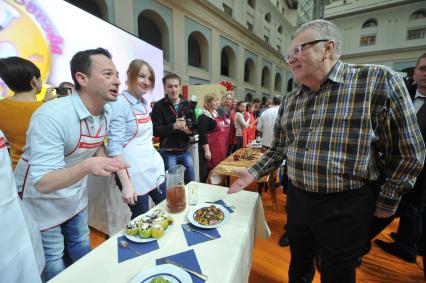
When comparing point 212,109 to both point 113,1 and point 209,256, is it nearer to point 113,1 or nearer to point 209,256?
point 209,256

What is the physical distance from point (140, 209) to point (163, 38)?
7122 millimetres

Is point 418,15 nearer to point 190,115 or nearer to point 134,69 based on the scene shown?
point 190,115

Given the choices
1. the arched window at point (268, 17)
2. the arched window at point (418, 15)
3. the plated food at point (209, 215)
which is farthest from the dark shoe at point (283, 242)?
the arched window at point (418, 15)

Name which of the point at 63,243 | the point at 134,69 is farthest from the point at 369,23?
the point at 63,243

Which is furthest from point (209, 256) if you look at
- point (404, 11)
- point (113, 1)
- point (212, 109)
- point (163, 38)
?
point (404, 11)

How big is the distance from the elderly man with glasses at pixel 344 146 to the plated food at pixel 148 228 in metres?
0.74

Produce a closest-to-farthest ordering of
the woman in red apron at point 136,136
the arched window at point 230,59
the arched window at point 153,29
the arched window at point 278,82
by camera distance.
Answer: the woman in red apron at point 136,136
the arched window at point 153,29
the arched window at point 230,59
the arched window at point 278,82

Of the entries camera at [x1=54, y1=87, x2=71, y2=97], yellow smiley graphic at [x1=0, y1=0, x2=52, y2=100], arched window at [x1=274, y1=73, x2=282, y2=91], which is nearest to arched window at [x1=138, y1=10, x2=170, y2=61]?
yellow smiley graphic at [x1=0, y1=0, x2=52, y2=100]

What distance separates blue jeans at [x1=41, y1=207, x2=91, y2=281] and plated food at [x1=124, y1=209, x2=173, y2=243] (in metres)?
0.51

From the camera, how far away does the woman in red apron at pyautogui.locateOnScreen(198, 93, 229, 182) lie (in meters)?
2.68

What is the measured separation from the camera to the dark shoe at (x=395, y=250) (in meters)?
1.89

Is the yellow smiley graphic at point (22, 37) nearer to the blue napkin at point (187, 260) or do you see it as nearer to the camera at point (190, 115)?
the camera at point (190, 115)

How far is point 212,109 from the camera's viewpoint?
3.28m

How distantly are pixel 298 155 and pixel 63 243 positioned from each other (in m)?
1.44
